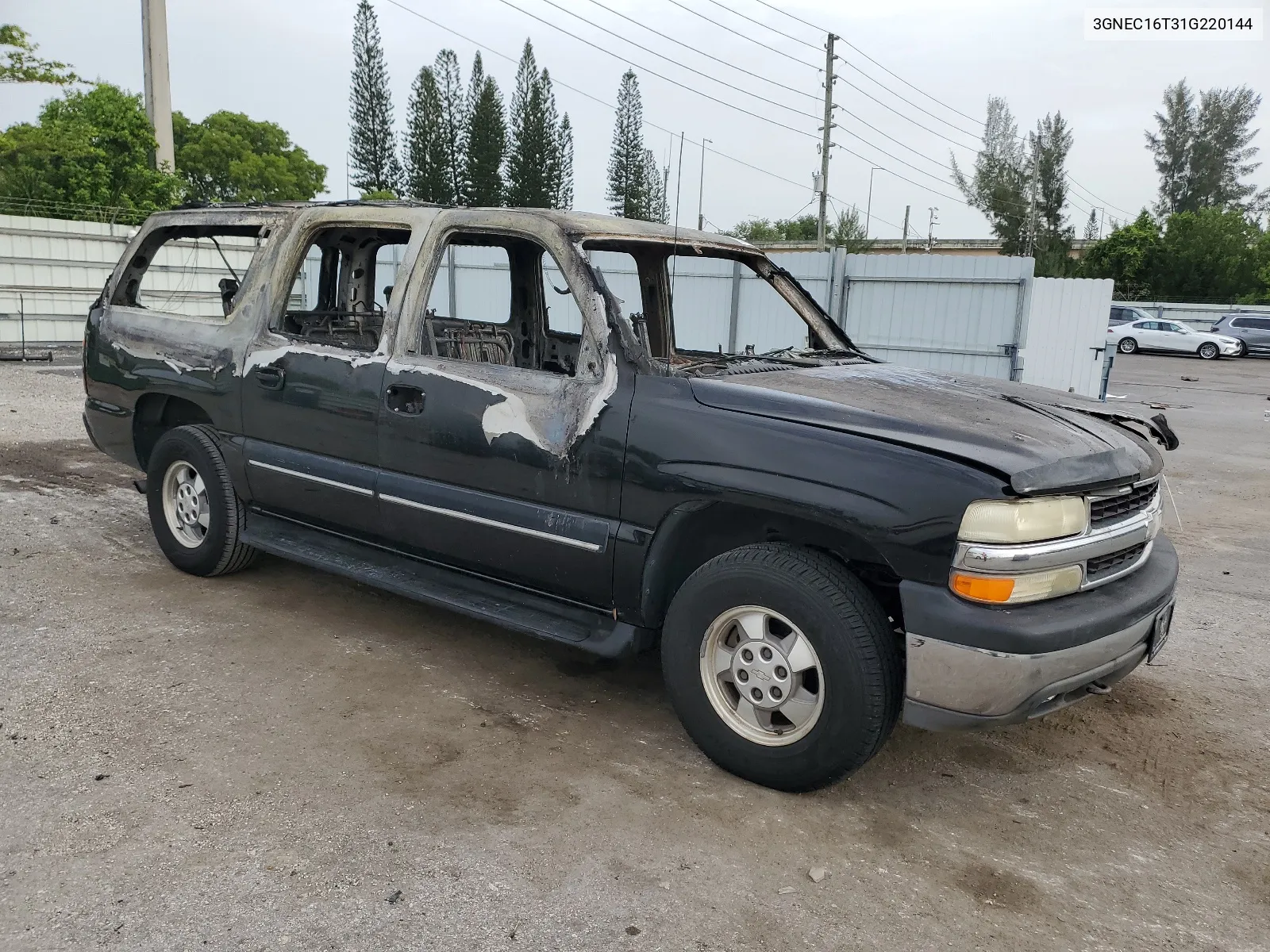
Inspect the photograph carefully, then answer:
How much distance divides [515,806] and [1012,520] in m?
1.75

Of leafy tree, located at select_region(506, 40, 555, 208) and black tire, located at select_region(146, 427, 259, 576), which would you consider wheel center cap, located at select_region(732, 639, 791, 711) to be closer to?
black tire, located at select_region(146, 427, 259, 576)

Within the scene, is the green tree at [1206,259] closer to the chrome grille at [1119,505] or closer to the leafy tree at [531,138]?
the leafy tree at [531,138]

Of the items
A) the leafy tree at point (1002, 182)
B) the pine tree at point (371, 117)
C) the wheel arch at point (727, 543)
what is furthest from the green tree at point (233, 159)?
the wheel arch at point (727, 543)

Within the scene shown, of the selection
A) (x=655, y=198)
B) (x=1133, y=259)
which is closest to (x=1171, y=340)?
(x=1133, y=259)

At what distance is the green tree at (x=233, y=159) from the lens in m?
62.3

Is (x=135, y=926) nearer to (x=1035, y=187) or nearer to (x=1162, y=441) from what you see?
(x=1162, y=441)

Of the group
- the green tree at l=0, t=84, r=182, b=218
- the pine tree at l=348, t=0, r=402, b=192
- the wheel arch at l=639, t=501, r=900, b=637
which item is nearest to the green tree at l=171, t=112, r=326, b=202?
the pine tree at l=348, t=0, r=402, b=192

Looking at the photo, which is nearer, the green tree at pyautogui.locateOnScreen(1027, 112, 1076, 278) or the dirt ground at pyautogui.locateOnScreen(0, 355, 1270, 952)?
the dirt ground at pyautogui.locateOnScreen(0, 355, 1270, 952)

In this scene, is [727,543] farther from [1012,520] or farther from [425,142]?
[425,142]

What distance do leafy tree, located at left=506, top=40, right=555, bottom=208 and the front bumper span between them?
58.0 m

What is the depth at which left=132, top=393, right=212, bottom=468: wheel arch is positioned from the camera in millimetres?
5367

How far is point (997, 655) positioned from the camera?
9.55 ft

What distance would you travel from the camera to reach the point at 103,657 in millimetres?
4285

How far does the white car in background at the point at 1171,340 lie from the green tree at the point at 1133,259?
61.5 ft
